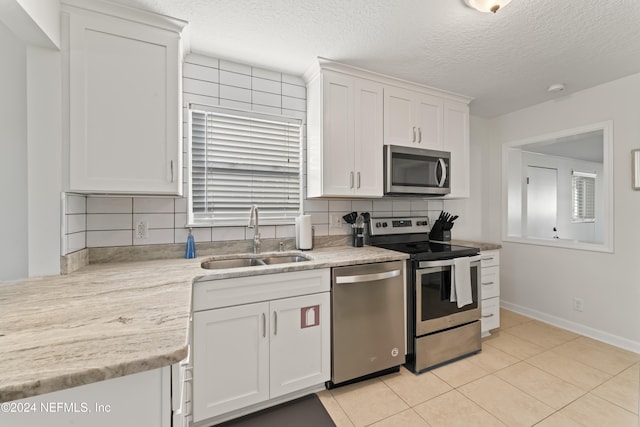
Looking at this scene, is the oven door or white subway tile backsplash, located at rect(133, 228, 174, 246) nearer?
white subway tile backsplash, located at rect(133, 228, 174, 246)

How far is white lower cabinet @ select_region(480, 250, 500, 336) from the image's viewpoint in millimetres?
2584

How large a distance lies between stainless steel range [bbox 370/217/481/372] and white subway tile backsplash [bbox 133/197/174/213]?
1.80m

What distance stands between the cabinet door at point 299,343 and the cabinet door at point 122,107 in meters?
1.04

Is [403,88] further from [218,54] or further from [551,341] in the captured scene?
[551,341]

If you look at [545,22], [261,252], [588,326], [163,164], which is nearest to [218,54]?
[163,164]

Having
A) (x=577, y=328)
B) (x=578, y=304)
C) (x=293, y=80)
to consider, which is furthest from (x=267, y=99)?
(x=577, y=328)

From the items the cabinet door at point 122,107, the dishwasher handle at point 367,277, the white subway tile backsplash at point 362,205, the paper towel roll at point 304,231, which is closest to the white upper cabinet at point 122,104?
the cabinet door at point 122,107

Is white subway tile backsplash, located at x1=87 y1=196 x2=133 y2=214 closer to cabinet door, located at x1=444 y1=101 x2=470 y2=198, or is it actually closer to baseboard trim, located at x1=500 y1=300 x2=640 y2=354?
cabinet door, located at x1=444 y1=101 x2=470 y2=198

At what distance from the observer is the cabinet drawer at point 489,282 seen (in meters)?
2.60

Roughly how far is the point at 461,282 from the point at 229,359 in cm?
181

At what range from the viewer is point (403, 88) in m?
2.43

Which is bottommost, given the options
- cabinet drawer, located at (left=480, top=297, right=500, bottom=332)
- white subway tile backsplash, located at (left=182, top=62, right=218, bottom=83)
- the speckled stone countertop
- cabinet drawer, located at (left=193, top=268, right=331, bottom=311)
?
cabinet drawer, located at (left=480, top=297, right=500, bottom=332)

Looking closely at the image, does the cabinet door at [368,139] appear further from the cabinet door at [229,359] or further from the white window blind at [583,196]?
the white window blind at [583,196]

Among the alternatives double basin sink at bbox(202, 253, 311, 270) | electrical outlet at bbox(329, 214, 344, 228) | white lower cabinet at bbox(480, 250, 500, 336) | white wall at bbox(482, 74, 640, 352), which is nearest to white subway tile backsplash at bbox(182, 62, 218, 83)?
double basin sink at bbox(202, 253, 311, 270)
